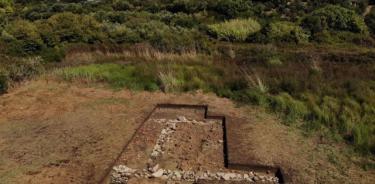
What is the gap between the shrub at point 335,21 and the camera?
19891 mm

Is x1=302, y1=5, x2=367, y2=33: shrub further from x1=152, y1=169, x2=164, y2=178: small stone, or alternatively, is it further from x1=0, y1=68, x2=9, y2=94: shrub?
x1=152, y1=169, x2=164, y2=178: small stone

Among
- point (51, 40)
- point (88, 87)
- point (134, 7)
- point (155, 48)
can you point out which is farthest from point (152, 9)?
point (88, 87)

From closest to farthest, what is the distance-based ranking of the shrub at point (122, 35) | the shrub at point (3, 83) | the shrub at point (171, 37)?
the shrub at point (3, 83), the shrub at point (171, 37), the shrub at point (122, 35)

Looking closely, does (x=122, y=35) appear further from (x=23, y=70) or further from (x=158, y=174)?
(x=158, y=174)

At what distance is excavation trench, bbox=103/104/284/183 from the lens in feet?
18.8

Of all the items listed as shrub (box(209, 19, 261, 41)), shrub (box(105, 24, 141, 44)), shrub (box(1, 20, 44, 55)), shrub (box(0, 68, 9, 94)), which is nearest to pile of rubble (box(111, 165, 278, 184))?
shrub (box(0, 68, 9, 94))

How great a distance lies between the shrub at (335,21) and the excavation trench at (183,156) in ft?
44.4

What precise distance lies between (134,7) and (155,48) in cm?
1590

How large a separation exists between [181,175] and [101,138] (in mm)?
1959

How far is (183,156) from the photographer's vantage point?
6.39 meters

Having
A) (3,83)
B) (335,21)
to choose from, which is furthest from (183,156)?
(335,21)

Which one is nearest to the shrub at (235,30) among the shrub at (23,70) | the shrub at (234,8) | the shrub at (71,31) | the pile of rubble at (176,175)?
the shrub at (234,8)

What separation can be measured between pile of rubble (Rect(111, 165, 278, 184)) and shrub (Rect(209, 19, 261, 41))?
532 inches

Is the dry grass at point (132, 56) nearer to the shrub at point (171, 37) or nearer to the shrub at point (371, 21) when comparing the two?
the shrub at point (171, 37)
